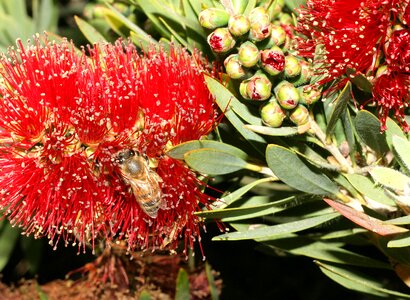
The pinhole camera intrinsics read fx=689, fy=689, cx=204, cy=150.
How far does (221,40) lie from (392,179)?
19.0 inches

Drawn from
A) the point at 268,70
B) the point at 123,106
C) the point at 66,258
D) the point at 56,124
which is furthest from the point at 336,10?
the point at 66,258

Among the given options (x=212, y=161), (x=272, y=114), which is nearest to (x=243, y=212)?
(x=212, y=161)

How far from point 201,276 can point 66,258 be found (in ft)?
1.73

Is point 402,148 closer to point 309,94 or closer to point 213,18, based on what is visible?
point 309,94

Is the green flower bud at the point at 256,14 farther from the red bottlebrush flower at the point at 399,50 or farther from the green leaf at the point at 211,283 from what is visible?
the green leaf at the point at 211,283

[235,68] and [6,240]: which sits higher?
[235,68]

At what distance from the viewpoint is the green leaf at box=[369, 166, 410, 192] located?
1491 mm

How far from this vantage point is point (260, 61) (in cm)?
155

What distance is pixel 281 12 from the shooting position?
196 centimetres

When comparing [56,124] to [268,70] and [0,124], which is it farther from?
[268,70]

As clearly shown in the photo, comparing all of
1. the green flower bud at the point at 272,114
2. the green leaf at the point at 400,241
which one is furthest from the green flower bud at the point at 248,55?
the green leaf at the point at 400,241

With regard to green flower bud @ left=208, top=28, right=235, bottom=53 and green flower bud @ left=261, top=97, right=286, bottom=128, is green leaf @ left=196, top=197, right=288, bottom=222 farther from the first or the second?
green flower bud @ left=208, top=28, right=235, bottom=53

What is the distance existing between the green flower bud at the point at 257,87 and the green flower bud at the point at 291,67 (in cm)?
6

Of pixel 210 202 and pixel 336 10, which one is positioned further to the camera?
pixel 210 202
